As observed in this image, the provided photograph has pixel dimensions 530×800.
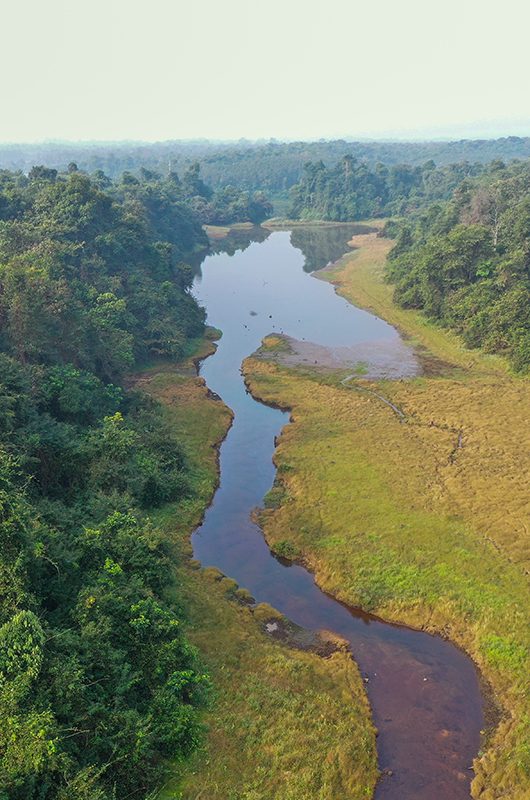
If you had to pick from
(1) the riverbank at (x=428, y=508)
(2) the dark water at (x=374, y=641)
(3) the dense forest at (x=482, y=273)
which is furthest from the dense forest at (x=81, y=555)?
(3) the dense forest at (x=482, y=273)

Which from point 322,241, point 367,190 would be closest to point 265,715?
point 322,241

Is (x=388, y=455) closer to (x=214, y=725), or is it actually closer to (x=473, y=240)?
(x=214, y=725)

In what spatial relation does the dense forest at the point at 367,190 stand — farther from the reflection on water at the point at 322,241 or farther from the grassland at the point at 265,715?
the grassland at the point at 265,715

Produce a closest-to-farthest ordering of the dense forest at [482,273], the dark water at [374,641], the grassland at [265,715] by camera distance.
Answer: the grassland at [265,715]
the dark water at [374,641]
the dense forest at [482,273]

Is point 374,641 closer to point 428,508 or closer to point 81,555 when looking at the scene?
point 428,508

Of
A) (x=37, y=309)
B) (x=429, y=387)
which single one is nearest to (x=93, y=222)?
(x=37, y=309)
